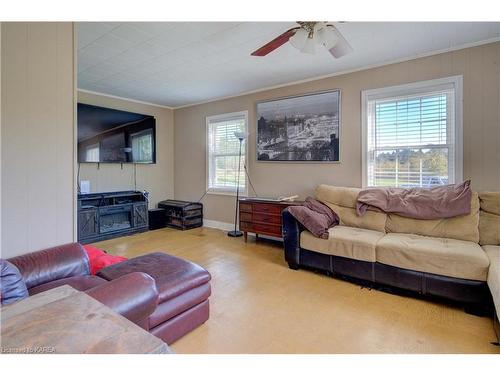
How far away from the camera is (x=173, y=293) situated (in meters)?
1.77

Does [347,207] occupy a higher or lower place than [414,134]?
lower

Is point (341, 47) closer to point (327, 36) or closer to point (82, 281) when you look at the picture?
point (327, 36)

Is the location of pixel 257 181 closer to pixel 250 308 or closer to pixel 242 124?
pixel 242 124

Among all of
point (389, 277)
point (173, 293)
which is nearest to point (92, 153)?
point (173, 293)

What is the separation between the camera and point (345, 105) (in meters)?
3.66

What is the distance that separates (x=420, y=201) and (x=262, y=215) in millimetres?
2007

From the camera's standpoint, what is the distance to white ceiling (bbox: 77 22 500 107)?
2.53 m

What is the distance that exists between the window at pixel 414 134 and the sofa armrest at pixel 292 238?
1.17m

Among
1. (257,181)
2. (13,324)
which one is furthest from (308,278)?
(13,324)

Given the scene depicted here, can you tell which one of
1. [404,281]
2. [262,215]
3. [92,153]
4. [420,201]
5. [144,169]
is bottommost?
[404,281]

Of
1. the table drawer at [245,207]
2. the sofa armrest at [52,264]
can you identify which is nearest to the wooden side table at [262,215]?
the table drawer at [245,207]

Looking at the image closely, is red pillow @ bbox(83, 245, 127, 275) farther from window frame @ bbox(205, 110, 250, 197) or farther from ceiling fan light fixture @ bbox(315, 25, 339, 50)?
window frame @ bbox(205, 110, 250, 197)

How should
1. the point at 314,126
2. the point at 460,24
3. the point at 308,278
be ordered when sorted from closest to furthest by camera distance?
the point at 460,24, the point at 308,278, the point at 314,126
